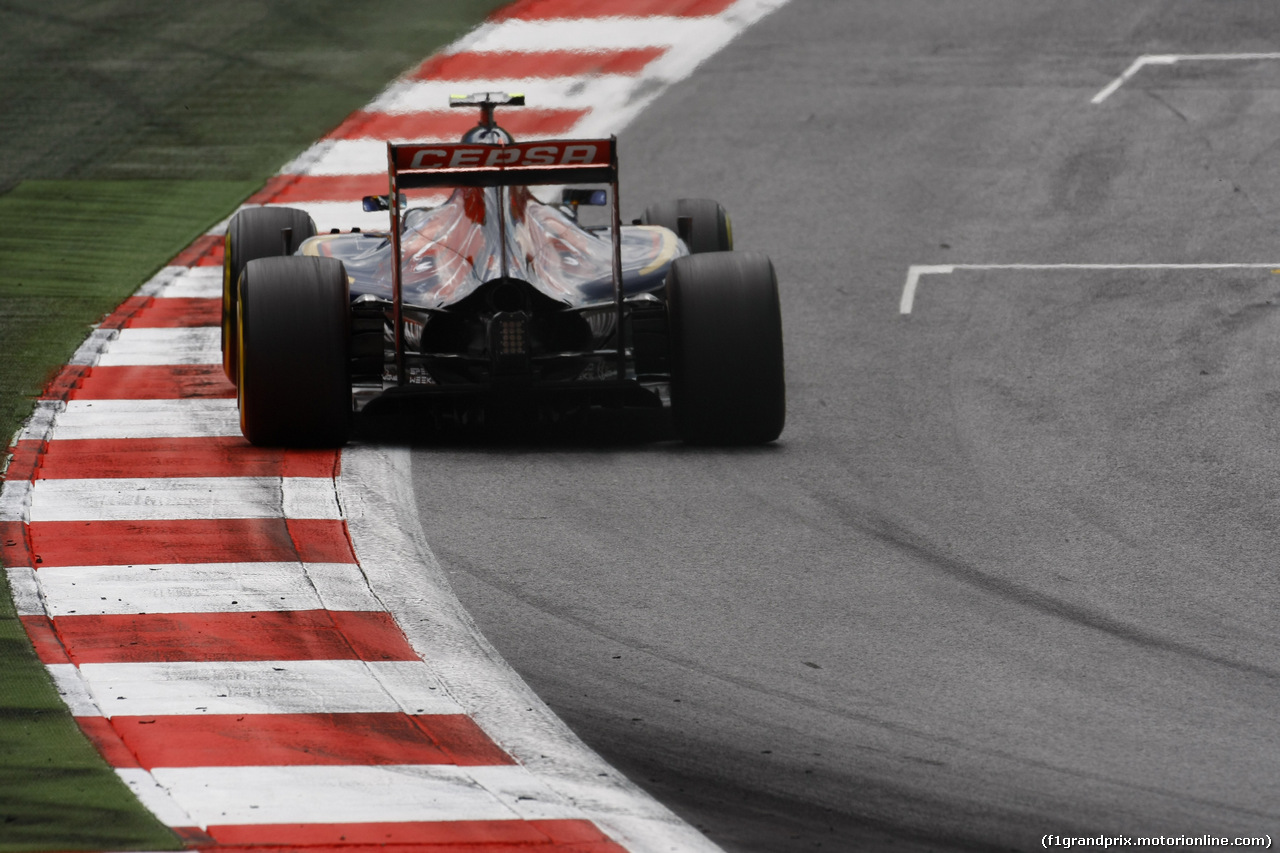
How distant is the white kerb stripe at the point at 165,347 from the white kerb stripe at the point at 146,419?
1.05 m

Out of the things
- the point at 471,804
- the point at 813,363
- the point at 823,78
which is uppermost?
the point at 823,78

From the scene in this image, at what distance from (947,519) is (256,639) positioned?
3407 millimetres

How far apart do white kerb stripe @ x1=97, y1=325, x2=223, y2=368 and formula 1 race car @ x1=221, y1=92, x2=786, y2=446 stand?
2.19 m

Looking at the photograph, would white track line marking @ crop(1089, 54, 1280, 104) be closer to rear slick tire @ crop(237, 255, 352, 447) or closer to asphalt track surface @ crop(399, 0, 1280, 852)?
asphalt track surface @ crop(399, 0, 1280, 852)

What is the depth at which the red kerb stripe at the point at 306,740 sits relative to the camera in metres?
6.40

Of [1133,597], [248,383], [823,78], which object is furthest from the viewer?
[823,78]

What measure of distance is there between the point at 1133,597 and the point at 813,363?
4783 millimetres

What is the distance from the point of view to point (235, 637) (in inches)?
300

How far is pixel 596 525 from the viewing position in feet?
30.3

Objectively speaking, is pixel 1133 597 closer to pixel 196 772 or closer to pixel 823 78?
pixel 196 772

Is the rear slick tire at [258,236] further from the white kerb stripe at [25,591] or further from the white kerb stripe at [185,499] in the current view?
the white kerb stripe at [25,591]

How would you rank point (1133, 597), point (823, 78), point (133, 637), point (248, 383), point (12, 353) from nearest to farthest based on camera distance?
point (133, 637) → point (1133, 597) → point (248, 383) → point (12, 353) → point (823, 78)

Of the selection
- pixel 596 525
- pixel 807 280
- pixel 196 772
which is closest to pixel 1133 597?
pixel 596 525

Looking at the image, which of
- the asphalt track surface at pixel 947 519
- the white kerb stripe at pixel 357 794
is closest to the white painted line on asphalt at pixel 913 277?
the asphalt track surface at pixel 947 519
